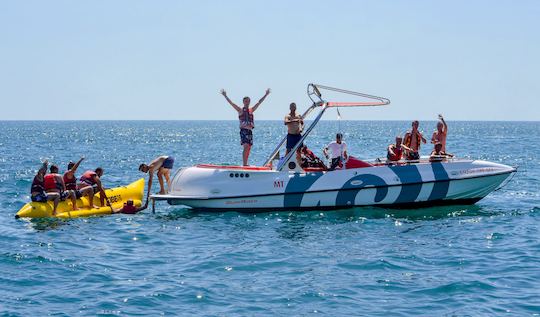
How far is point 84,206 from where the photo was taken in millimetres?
19516

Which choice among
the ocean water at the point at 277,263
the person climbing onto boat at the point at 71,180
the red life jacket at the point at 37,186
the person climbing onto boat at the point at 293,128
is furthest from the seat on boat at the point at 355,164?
the red life jacket at the point at 37,186

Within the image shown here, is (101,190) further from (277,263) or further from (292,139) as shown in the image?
(277,263)

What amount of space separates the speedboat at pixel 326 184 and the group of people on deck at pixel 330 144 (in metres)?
0.24

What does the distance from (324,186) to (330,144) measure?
1070mm

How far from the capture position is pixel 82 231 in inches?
675

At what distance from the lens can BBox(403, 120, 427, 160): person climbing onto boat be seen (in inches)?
771

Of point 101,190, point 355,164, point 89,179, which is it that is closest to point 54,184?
point 89,179

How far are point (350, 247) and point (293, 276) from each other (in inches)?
100

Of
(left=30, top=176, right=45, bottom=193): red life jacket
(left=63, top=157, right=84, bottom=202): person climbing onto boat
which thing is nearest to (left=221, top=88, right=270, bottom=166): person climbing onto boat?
(left=63, top=157, right=84, bottom=202): person climbing onto boat

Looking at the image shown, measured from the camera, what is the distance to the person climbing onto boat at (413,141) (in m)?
19.6
